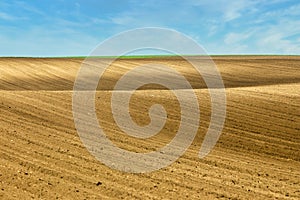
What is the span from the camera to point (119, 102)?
52.4ft

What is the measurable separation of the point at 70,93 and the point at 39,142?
7515 millimetres

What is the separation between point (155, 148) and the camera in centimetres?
1051

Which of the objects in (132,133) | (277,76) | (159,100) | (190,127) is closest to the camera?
(132,133)

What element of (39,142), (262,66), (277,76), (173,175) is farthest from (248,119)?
(262,66)

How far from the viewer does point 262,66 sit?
3794cm

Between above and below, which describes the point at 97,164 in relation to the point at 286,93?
below

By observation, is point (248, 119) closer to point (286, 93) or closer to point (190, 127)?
point (190, 127)

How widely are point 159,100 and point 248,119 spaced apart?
157 inches

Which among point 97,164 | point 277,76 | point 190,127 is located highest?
point 277,76

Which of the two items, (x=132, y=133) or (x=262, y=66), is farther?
(x=262, y=66)

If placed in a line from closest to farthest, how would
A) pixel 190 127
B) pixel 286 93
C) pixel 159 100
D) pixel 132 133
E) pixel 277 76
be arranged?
pixel 132 133, pixel 190 127, pixel 159 100, pixel 286 93, pixel 277 76

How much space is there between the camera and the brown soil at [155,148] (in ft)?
24.8

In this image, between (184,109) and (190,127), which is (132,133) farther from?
(184,109)

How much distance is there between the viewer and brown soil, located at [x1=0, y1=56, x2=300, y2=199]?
7.55 m
